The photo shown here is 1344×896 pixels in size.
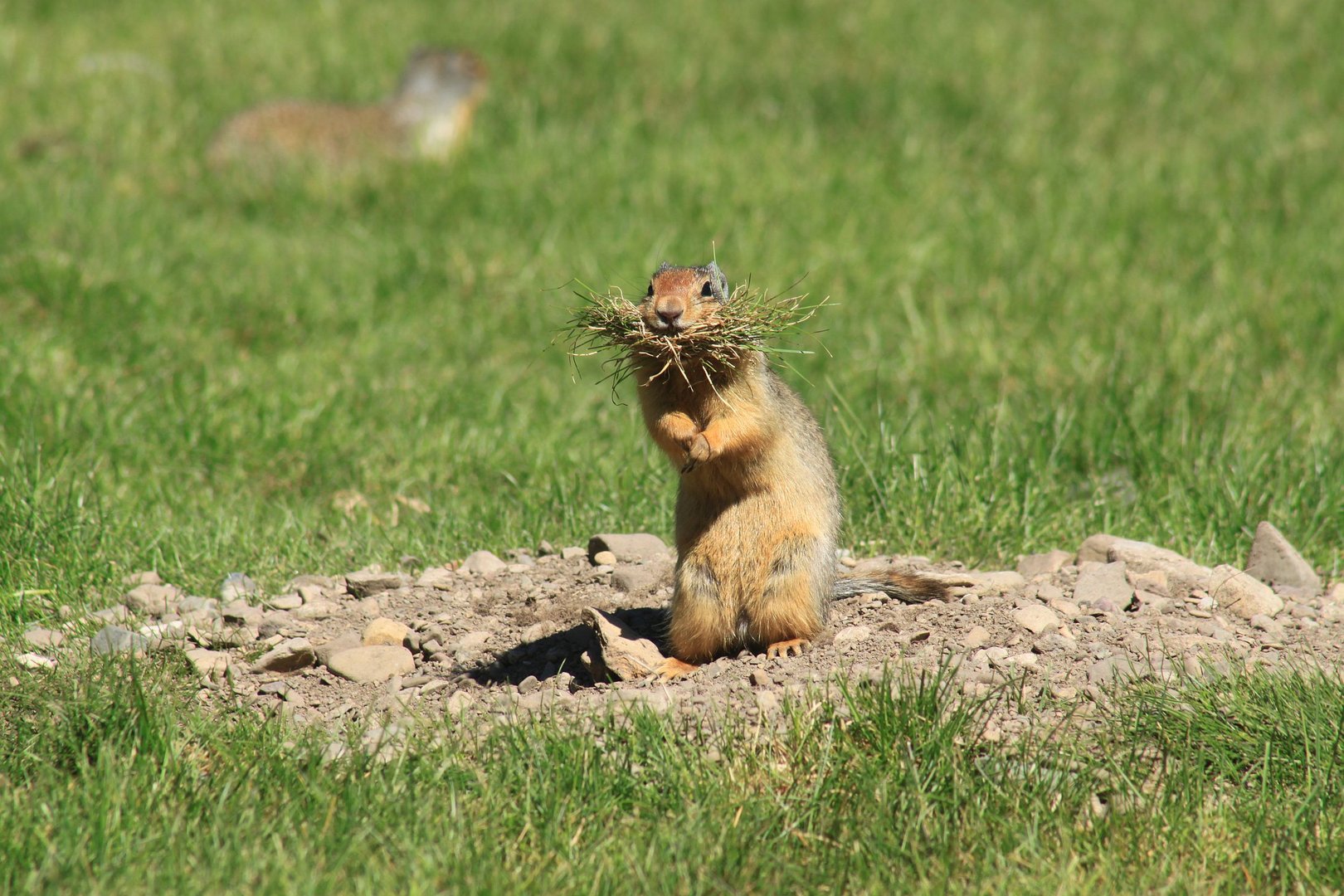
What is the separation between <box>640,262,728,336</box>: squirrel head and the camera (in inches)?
147

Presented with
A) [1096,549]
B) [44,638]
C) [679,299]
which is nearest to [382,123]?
[44,638]

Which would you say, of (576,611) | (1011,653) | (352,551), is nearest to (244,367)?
(352,551)

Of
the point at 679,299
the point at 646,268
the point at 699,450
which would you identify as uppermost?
the point at 679,299

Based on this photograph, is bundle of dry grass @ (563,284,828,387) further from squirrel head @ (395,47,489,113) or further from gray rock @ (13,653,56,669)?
squirrel head @ (395,47,489,113)

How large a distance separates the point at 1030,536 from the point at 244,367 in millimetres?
3815

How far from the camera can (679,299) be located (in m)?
3.75

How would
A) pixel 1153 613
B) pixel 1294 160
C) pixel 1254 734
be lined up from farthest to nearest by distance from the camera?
1. pixel 1294 160
2. pixel 1153 613
3. pixel 1254 734

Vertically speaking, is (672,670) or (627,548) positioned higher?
(627,548)

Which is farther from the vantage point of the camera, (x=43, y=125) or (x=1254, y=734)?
(x=43, y=125)

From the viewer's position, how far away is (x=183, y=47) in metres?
11.1

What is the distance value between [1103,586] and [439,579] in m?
2.19

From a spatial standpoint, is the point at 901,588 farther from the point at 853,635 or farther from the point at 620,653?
the point at 620,653

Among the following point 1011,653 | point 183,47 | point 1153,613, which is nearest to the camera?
point 1011,653

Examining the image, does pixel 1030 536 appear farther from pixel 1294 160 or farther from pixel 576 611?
pixel 1294 160
